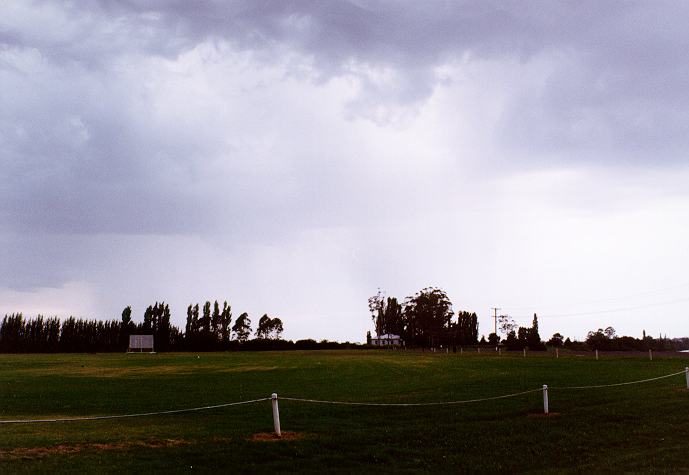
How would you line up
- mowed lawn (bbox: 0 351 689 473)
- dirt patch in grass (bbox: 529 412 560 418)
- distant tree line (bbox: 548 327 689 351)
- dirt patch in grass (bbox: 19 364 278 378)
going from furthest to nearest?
distant tree line (bbox: 548 327 689 351), dirt patch in grass (bbox: 19 364 278 378), dirt patch in grass (bbox: 529 412 560 418), mowed lawn (bbox: 0 351 689 473)

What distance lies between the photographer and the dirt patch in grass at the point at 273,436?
53.1 ft

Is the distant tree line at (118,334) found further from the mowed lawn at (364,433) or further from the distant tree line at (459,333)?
the mowed lawn at (364,433)

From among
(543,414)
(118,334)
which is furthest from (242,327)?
(543,414)

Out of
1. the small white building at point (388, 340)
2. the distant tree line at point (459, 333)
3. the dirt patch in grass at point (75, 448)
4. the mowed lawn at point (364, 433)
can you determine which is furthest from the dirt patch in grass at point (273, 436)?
the small white building at point (388, 340)

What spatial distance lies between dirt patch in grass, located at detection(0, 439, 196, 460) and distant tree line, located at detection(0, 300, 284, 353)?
115228mm

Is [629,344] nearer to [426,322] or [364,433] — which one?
[426,322]

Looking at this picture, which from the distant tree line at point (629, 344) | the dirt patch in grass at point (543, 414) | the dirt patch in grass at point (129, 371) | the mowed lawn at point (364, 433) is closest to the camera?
the mowed lawn at point (364, 433)

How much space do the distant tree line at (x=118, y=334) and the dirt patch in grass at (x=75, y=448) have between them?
378ft

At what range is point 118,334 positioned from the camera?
14188 cm

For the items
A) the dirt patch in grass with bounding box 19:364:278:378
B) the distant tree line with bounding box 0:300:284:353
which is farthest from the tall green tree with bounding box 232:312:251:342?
the dirt patch in grass with bounding box 19:364:278:378

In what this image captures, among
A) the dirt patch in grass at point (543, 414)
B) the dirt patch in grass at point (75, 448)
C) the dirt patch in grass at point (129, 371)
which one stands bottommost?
the dirt patch in grass at point (129, 371)

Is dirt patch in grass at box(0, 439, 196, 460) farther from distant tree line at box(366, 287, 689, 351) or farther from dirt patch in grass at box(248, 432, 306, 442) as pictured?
distant tree line at box(366, 287, 689, 351)

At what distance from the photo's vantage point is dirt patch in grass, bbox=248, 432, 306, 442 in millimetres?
16188

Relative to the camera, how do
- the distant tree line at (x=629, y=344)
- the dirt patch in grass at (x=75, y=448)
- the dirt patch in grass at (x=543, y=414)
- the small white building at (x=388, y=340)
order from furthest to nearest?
the small white building at (x=388, y=340) < the distant tree line at (x=629, y=344) < the dirt patch in grass at (x=543, y=414) < the dirt patch in grass at (x=75, y=448)
